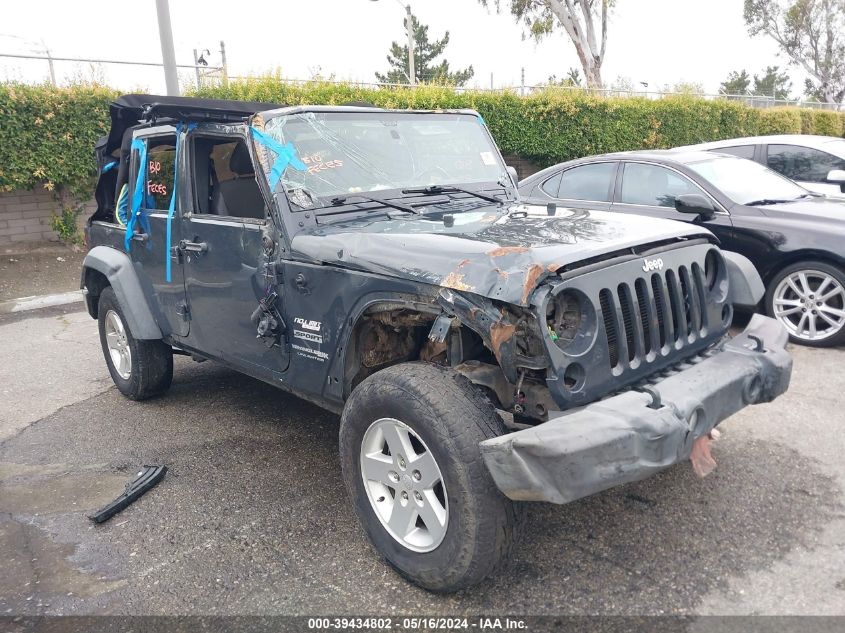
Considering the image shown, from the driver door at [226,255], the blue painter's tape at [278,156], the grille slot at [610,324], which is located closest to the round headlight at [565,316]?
the grille slot at [610,324]

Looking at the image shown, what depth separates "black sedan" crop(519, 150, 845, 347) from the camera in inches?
221

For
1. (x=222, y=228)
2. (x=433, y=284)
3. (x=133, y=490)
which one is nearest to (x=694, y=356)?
(x=433, y=284)

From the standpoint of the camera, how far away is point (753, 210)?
6043 mm

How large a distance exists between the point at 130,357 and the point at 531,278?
362cm

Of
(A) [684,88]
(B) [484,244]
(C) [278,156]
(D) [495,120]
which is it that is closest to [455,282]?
(B) [484,244]

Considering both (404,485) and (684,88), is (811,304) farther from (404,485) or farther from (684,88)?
(684,88)

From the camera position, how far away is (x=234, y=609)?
2.74m

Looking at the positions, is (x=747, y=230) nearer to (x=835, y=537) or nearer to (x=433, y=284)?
(x=835, y=537)

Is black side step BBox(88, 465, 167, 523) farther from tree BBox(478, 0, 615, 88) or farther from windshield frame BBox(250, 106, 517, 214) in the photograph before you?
tree BBox(478, 0, 615, 88)

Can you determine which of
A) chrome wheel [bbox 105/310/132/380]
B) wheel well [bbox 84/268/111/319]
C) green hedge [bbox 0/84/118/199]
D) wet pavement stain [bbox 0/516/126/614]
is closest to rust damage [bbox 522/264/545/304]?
wet pavement stain [bbox 0/516/126/614]

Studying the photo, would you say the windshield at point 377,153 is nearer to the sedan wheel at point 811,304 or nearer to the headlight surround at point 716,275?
the headlight surround at point 716,275

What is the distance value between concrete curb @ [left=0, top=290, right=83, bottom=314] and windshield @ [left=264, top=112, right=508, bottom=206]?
6.45m

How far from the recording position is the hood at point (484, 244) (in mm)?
2566

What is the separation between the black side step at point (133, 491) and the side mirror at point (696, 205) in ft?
15.3
